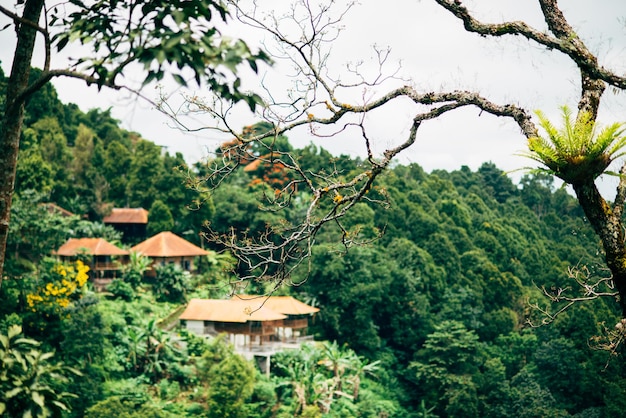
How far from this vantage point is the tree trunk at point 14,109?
10.4 feet

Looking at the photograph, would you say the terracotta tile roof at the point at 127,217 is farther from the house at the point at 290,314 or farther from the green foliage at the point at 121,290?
the house at the point at 290,314

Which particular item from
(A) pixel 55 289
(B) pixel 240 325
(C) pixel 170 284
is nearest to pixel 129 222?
(C) pixel 170 284

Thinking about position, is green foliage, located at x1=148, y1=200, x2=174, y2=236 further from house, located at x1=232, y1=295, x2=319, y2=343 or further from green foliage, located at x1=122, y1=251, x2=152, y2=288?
house, located at x1=232, y1=295, x2=319, y2=343

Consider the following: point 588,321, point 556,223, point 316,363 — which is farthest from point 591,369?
point 556,223

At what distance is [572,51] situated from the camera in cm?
340

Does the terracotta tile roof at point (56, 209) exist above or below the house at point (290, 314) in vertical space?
above

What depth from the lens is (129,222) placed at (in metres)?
30.2

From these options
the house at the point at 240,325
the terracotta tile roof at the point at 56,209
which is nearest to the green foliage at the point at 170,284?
the house at the point at 240,325

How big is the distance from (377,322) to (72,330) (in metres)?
14.2

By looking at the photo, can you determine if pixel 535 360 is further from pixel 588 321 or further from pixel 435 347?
pixel 435 347

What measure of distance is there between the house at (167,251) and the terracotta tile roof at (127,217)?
1.77 m

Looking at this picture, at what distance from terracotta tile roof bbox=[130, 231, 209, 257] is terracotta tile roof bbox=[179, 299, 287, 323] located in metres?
4.31

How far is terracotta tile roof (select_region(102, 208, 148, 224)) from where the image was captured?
98.3 ft

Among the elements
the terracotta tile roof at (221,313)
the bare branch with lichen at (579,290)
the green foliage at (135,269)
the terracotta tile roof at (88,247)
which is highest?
the terracotta tile roof at (88,247)
